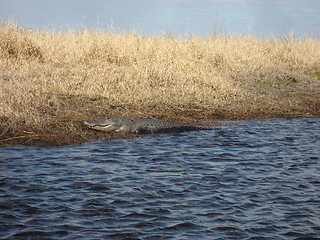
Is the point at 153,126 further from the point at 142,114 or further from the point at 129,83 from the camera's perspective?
the point at 129,83

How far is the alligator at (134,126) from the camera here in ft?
26.8

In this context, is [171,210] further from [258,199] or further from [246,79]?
[246,79]

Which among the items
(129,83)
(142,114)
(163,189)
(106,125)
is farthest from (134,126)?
(163,189)

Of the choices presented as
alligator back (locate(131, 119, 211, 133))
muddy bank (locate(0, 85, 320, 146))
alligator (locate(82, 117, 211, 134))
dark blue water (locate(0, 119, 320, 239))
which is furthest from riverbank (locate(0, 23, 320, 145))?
dark blue water (locate(0, 119, 320, 239))

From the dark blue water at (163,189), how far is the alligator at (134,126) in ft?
0.84

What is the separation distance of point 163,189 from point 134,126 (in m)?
3.09

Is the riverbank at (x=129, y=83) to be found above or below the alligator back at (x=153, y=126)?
above

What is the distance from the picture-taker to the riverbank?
8484mm

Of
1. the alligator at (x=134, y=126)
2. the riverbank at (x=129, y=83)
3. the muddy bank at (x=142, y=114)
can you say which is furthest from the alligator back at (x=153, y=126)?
the riverbank at (x=129, y=83)

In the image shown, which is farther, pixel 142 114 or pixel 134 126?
pixel 142 114

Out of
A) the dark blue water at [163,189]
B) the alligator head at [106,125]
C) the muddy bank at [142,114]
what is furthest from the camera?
the alligator head at [106,125]

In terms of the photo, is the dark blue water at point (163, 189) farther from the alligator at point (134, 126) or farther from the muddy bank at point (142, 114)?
the muddy bank at point (142, 114)

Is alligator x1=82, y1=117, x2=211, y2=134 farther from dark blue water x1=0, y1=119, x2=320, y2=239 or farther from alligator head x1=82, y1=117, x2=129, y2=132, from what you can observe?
dark blue water x1=0, y1=119, x2=320, y2=239

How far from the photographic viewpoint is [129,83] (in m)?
11.2
